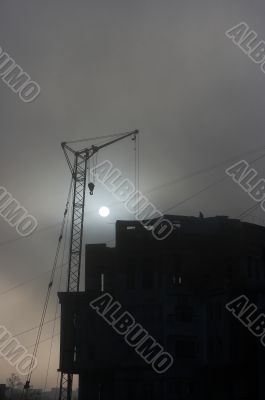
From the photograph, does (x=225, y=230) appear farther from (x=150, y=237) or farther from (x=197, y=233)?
(x=150, y=237)

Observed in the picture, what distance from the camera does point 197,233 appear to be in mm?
85062

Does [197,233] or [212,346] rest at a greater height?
[197,233]

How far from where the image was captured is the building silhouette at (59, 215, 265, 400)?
75.5m

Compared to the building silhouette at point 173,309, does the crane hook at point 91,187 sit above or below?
above

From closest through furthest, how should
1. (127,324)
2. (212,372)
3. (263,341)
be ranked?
(263,341) < (212,372) < (127,324)

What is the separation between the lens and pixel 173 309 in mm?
79938

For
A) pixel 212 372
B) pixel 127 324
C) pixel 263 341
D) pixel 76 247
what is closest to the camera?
pixel 263 341

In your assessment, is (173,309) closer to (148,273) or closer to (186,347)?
Answer: (186,347)

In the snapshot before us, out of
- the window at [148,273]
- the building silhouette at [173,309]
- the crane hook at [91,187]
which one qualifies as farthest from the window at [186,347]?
the crane hook at [91,187]

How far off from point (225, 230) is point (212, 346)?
18.2 meters

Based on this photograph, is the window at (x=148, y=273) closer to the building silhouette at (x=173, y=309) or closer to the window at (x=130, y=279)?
the building silhouette at (x=173, y=309)

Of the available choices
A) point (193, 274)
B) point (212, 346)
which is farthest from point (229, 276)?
point (212, 346)

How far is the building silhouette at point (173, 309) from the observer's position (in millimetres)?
75500

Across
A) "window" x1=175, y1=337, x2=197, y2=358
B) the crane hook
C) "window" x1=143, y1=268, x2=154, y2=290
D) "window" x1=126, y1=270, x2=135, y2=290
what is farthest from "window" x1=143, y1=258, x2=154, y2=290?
the crane hook
